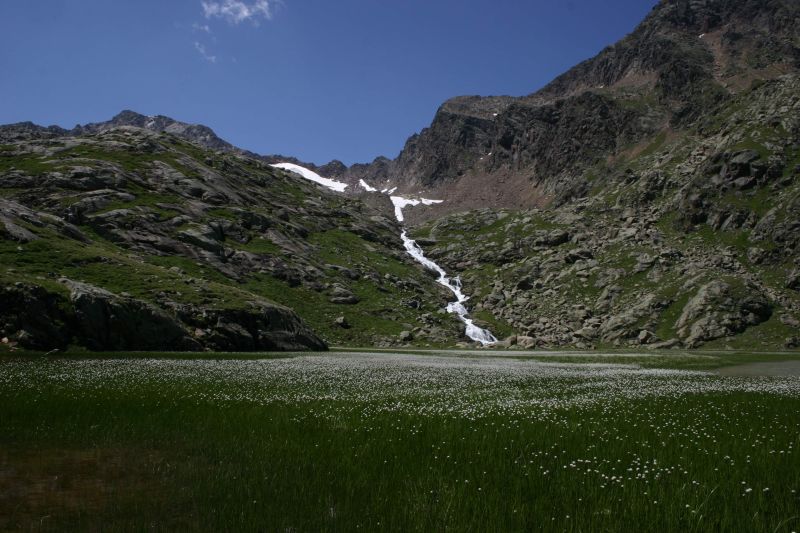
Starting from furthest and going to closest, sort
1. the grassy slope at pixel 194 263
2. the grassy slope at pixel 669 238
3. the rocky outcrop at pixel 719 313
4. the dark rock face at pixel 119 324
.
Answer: the grassy slope at pixel 669 238 < the rocky outcrop at pixel 719 313 < the grassy slope at pixel 194 263 < the dark rock face at pixel 119 324

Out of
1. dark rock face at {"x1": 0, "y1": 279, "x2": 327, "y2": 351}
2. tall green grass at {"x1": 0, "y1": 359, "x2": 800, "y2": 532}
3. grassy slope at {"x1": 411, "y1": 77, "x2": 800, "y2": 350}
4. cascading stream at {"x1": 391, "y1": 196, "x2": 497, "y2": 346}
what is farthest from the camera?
cascading stream at {"x1": 391, "y1": 196, "x2": 497, "y2": 346}

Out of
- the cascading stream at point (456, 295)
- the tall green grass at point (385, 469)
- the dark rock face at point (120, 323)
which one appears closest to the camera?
the tall green grass at point (385, 469)

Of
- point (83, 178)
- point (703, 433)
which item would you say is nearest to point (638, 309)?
point (703, 433)

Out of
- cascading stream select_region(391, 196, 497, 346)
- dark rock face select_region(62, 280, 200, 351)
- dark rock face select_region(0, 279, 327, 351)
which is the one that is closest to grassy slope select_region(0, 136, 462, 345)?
dark rock face select_region(0, 279, 327, 351)

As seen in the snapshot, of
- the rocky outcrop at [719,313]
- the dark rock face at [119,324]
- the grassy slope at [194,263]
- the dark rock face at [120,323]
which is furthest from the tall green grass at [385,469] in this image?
the rocky outcrop at [719,313]

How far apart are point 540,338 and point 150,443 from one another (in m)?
106

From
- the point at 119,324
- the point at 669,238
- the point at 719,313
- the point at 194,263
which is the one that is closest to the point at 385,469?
the point at 119,324

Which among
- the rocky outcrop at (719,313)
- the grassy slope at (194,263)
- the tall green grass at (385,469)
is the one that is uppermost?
the grassy slope at (194,263)

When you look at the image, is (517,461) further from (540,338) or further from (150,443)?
(540,338)

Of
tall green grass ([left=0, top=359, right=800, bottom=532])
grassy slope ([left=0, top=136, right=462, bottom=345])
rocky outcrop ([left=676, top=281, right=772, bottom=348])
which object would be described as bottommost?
tall green grass ([left=0, top=359, right=800, bottom=532])

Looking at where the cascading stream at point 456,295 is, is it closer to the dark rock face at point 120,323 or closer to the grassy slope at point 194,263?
the grassy slope at point 194,263

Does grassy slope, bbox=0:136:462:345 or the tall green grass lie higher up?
grassy slope, bbox=0:136:462:345

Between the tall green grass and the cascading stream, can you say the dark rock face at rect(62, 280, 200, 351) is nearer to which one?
the tall green grass

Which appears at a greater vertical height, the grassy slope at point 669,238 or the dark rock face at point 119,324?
the grassy slope at point 669,238
